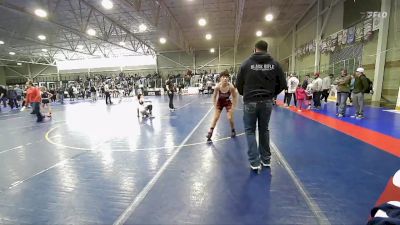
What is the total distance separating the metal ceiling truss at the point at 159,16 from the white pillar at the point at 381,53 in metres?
12.1

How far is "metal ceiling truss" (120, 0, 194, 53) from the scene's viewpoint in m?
15.2

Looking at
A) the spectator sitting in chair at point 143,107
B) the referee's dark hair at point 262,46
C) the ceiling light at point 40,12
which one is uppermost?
the ceiling light at point 40,12

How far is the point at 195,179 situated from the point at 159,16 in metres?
16.9

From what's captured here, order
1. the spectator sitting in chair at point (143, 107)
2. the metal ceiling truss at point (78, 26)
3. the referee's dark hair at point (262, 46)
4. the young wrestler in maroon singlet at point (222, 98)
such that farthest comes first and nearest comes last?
the metal ceiling truss at point (78, 26), the spectator sitting in chair at point (143, 107), the young wrestler in maroon singlet at point (222, 98), the referee's dark hair at point (262, 46)

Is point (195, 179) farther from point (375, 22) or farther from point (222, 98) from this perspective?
point (375, 22)

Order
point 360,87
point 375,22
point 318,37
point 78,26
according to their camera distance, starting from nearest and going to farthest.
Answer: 1. point 360,87
2. point 375,22
3. point 318,37
4. point 78,26

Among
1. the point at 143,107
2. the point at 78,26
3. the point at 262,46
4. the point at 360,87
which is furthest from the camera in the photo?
the point at 78,26

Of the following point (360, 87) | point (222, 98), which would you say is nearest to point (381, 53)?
point (360, 87)

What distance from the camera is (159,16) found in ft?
59.4

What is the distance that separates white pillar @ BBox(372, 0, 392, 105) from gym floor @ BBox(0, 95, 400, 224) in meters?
6.72

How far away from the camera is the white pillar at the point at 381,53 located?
36.8 ft

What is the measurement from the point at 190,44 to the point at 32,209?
102ft

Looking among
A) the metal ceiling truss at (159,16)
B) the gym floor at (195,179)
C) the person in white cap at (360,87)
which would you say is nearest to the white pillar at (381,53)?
the person in white cap at (360,87)

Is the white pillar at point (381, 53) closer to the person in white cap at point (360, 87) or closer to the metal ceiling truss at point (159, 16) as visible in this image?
the person in white cap at point (360, 87)
